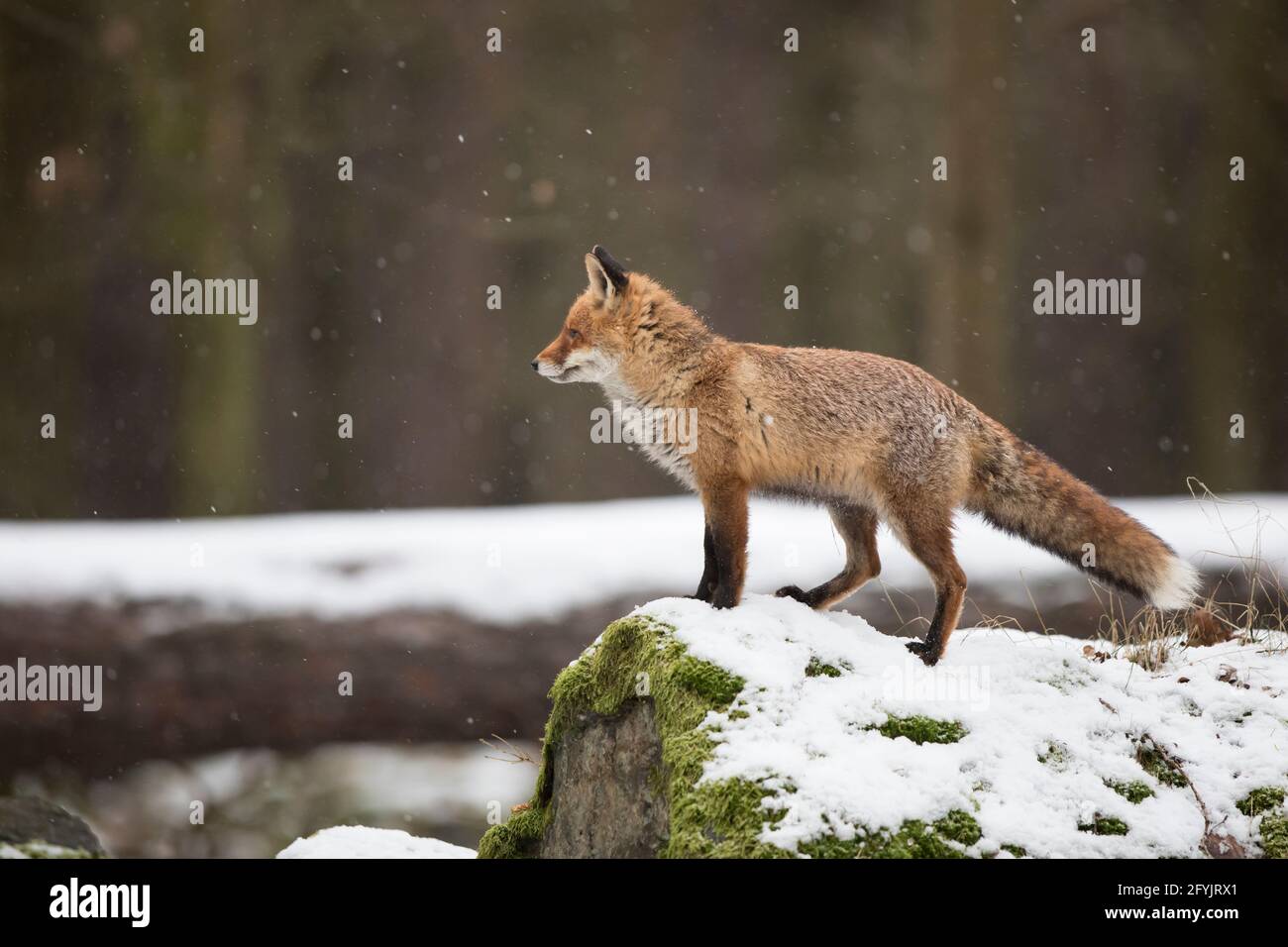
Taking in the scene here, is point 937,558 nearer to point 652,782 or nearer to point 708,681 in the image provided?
point 708,681

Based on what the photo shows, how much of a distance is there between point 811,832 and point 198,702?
219 inches

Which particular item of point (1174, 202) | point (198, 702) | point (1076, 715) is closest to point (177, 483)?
point (198, 702)

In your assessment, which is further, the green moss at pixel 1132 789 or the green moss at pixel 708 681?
the green moss at pixel 708 681

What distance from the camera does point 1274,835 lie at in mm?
3588

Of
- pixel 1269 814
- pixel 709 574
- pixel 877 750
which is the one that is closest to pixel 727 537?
pixel 709 574

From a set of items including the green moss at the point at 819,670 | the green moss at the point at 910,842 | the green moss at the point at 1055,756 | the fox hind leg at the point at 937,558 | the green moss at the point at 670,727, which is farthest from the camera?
the fox hind leg at the point at 937,558

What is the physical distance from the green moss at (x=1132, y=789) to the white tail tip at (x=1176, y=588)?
3.69 feet

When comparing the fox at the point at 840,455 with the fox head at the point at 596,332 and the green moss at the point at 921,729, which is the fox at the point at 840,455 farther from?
the green moss at the point at 921,729

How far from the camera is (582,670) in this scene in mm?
4344

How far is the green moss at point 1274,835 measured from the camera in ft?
11.7

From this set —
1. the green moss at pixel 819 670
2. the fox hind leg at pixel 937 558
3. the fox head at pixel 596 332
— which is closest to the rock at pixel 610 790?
the green moss at pixel 819 670
